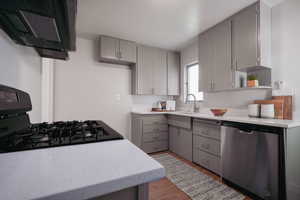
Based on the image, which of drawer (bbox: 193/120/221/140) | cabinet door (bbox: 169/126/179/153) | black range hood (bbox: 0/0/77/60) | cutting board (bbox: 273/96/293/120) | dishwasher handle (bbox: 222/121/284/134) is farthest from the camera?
cabinet door (bbox: 169/126/179/153)

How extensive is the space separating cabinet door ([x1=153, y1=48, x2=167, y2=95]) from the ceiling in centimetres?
47

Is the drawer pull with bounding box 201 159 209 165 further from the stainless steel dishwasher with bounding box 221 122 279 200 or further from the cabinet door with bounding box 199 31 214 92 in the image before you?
the cabinet door with bounding box 199 31 214 92

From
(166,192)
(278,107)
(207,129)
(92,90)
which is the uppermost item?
(92,90)

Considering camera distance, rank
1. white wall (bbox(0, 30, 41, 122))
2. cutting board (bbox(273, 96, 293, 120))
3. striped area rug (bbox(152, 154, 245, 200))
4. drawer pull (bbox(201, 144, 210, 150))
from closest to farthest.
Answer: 1. white wall (bbox(0, 30, 41, 122))
2. striped area rug (bbox(152, 154, 245, 200))
3. cutting board (bbox(273, 96, 293, 120))
4. drawer pull (bbox(201, 144, 210, 150))

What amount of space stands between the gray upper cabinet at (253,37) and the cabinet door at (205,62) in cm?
44

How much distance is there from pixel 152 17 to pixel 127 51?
93 cm

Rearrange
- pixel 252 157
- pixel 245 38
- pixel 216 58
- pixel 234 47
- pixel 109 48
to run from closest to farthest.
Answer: pixel 252 157, pixel 245 38, pixel 234 47, pixel 216 58, pixel 109 48

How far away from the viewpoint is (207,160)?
204cm

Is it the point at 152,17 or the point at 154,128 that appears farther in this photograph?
the point at 154,128

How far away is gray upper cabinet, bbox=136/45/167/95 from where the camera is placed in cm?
303

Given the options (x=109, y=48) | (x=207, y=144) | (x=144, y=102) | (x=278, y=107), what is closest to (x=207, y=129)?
(x=207, y=144)

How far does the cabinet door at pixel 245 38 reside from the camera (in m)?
1.77

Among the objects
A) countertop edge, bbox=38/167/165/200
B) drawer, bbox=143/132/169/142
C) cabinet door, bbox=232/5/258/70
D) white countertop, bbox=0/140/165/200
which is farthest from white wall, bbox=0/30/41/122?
cabinet door, bbox=232/5/258/70

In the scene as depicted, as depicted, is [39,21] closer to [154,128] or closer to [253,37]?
[253,37]
